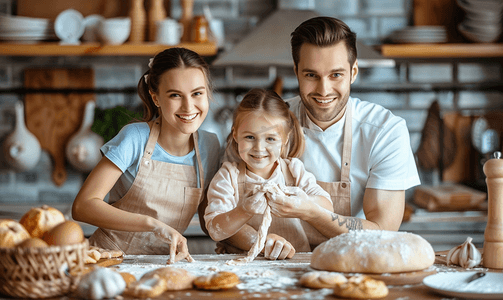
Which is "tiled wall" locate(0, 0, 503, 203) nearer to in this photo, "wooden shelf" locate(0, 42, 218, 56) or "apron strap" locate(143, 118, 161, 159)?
"wooden shelf" locate(0, 42, 218, 56)

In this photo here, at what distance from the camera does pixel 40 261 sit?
3.45 ft

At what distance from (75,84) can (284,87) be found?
4.22 ft

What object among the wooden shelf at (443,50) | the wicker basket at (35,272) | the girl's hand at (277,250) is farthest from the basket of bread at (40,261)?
the wooden shelf at (443,50)

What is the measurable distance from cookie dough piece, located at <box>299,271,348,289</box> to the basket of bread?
0.47 m

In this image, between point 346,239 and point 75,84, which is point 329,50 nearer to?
point 346,239

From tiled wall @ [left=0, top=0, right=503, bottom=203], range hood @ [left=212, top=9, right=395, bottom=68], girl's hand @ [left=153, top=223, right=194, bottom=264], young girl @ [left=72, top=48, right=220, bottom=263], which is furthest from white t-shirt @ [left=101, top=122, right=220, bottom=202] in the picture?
tiled wall @ [left=0, top=0, right=503, bottom=203]

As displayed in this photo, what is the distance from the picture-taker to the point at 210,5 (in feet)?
10.8

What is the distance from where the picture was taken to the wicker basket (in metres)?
1.05

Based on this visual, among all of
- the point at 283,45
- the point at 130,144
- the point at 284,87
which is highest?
the point at 283,45

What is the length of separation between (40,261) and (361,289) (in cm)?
63

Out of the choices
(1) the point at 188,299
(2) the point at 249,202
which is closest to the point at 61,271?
(1) the point at 188,299

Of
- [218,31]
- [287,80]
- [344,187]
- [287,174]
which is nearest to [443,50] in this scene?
[287,80]

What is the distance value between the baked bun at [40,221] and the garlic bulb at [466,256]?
3.12ft

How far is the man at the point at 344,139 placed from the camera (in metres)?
1.79
